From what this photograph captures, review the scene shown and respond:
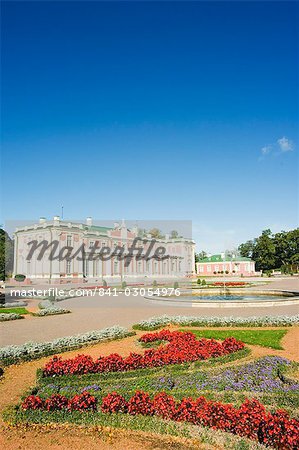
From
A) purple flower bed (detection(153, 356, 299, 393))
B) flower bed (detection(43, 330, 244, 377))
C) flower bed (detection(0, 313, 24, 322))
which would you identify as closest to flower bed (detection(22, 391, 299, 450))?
purple flower bed (detection(153, 356, 299, 393))

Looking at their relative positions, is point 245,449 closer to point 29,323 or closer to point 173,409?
point 173,409

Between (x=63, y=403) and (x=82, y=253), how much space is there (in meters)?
50.8

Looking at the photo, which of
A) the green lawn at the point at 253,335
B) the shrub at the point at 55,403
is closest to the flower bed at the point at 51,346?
the green lawn at the point at 253,335

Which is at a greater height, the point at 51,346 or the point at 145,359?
the point at 145,359

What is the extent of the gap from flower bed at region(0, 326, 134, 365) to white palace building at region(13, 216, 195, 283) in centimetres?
3806

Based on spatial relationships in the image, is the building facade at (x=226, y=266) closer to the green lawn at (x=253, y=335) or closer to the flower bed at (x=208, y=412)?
the green lawn at (x=253, y=335)

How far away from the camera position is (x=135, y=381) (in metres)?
7.23

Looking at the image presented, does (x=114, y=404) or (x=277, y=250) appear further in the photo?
(x=277, y=250)

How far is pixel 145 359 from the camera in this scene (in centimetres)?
825

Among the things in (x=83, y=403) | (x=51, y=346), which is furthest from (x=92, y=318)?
(x=83, y=403)

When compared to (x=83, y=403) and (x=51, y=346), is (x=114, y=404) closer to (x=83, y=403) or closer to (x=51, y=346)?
(x=83, y=403)

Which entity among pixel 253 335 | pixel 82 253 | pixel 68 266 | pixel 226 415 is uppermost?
pixel 82 253

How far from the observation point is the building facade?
3088 inches

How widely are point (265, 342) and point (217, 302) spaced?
26.7ft
